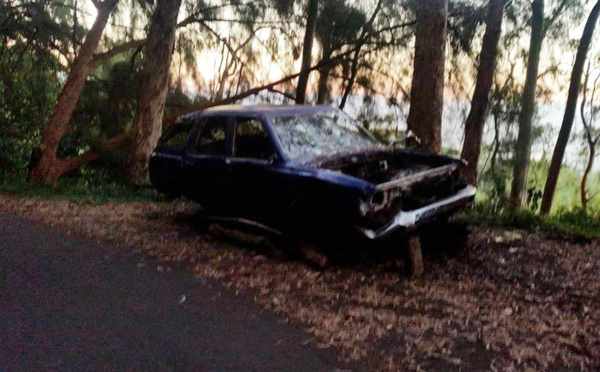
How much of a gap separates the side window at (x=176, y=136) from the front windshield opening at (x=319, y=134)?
199cm

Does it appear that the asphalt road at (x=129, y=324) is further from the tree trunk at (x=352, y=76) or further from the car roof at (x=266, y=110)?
the tree trunk at (x=352, y=76)

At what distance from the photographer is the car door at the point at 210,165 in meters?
8.56

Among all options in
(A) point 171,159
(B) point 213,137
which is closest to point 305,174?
(B) point 213,137

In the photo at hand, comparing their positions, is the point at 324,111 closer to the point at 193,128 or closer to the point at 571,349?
the point at 193,128

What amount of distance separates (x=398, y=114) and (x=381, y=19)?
3.23 meters

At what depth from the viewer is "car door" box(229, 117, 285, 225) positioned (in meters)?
7.73

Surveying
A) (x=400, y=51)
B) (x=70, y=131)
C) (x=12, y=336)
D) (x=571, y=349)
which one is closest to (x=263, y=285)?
(x=12, y=336)

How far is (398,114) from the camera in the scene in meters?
21.3

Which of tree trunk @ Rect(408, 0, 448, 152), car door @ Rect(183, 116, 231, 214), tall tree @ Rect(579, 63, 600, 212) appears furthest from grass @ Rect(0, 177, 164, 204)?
tall tree @ Rect(579, 63, 600, 212)

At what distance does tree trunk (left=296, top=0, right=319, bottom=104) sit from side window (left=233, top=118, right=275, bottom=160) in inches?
477

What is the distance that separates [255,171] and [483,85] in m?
9.17

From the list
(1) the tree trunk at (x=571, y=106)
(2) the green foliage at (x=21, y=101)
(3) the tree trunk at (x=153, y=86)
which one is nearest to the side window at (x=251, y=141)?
(3) the tree trunk at (x=153, y=86)

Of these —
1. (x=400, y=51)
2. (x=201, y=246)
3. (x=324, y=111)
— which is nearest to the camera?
(x=201, y=246)

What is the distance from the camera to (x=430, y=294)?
650 cm
